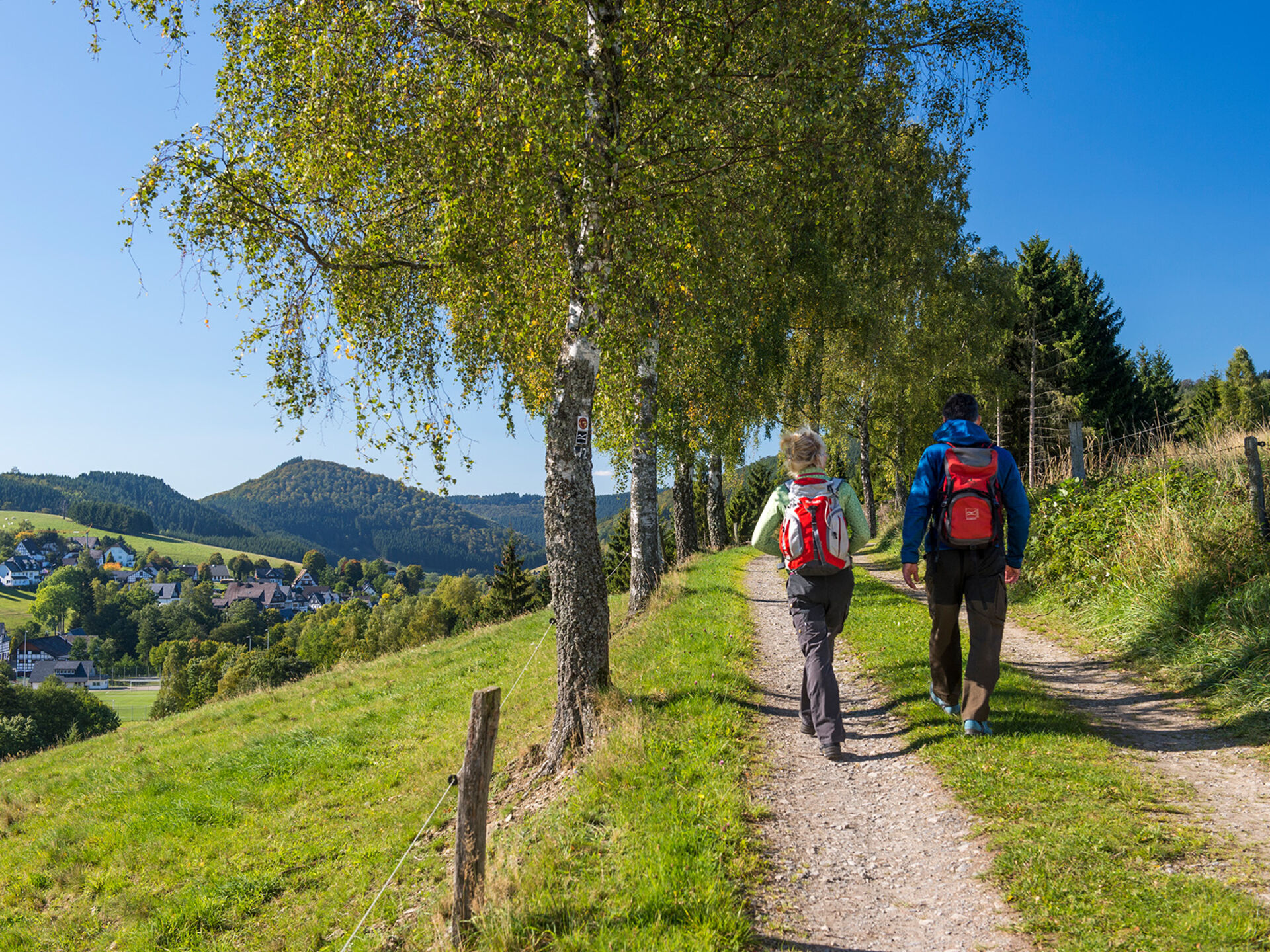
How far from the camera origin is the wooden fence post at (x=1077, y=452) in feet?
36.3

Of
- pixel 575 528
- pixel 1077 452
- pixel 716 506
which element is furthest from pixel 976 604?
pixel 716 506

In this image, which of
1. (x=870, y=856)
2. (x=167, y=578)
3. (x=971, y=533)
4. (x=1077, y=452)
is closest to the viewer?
(x=870, y=856)

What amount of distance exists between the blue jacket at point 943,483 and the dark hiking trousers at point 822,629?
1.76ft

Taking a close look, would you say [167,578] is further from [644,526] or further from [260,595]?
[644,526]

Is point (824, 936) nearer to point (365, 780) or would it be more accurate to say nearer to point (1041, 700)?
point (1041, 700)

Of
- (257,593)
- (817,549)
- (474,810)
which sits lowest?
(257,593)

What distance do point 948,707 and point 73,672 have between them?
14706cm

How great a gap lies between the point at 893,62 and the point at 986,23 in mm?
1487

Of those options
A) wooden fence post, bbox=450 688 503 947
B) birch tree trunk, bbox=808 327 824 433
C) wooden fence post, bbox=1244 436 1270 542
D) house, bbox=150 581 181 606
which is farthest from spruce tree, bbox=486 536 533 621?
house, bbox=150 581 181 606

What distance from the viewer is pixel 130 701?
86250 mm

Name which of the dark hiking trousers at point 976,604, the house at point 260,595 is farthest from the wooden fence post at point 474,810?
the house at point 260,595

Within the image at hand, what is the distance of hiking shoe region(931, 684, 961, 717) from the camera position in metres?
5.42

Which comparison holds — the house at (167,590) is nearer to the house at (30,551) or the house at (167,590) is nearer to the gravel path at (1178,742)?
the house at (30,551)

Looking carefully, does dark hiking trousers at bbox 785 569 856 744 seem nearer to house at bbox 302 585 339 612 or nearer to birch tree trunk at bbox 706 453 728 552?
birch tree trunk at bbox 706 453 728 552
